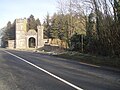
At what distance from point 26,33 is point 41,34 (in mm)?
5744

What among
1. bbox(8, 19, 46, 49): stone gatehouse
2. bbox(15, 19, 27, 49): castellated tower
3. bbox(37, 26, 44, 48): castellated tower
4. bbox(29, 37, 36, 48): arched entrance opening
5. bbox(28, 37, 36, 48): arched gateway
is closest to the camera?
bbox(37, 26, 44, 48): castellated tower

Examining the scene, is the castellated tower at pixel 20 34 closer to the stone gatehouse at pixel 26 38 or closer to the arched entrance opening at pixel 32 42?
the stone gatehouse at pixel 26 38

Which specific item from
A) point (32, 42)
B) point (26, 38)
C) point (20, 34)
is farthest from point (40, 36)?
point (20, 34)

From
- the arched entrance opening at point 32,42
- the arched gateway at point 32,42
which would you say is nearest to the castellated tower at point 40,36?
the arched gateway at point 32,42

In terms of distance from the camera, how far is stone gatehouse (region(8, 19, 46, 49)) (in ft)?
373

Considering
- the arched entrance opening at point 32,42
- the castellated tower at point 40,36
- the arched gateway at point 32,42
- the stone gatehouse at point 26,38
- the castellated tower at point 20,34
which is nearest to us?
the castellated tower at point 40,36

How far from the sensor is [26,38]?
→ 116312 mm

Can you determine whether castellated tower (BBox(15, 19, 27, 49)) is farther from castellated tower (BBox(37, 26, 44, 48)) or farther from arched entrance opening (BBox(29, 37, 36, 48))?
castellated tower (BBox(37, 26, 44, 48))

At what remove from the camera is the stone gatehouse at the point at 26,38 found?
11375 cm

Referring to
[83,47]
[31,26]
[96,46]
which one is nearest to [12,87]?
[96,46]

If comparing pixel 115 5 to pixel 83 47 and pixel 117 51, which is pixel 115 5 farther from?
pixel 83 47

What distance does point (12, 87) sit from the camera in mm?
11305

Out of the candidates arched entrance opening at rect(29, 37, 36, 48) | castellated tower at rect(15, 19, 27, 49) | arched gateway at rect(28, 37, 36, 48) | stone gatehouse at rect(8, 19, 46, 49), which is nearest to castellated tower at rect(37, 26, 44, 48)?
stone gatehouse at rect(8, 19, 46, 49)

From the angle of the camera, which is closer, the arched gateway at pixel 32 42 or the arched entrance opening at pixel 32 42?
the arched gateway at pixel 32 42
